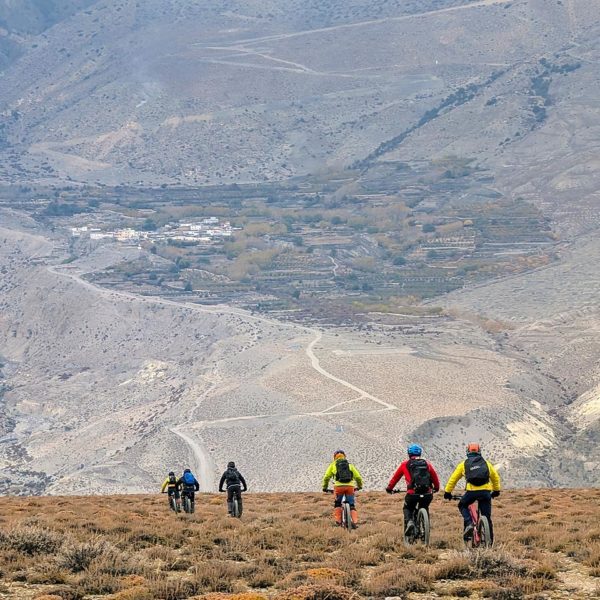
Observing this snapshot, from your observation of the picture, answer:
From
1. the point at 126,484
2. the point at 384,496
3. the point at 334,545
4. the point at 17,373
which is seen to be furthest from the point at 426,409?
the point at 334,545

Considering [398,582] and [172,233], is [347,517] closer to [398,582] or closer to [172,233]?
[398,582]

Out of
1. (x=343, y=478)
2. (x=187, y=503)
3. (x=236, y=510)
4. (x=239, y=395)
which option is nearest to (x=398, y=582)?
(x=343, y=478)

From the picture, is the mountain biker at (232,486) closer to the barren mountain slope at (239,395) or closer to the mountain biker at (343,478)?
the mountain biker at (343,478)

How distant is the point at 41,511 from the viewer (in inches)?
1212

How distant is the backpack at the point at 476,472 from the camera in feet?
69.4

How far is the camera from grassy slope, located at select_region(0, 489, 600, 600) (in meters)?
18.9

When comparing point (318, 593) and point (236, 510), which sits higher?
point (236, 510)

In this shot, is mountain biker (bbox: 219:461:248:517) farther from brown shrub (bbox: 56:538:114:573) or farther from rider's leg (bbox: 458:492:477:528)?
rider's leg (bbox: 458:492:477:528)

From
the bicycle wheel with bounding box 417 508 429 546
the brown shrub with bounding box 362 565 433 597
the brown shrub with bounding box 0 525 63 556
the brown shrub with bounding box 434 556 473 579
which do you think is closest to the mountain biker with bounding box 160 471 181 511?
the brown shrub with bounding box 0 525 63 556

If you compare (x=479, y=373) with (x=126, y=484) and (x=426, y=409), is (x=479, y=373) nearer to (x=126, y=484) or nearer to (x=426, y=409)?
(x=426, y=409)

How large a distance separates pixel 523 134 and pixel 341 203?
29.4 metres

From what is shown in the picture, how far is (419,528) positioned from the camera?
22.4 m

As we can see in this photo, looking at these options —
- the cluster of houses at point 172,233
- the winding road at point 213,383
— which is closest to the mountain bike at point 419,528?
the winding road at point 213,383

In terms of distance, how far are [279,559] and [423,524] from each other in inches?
96.0
